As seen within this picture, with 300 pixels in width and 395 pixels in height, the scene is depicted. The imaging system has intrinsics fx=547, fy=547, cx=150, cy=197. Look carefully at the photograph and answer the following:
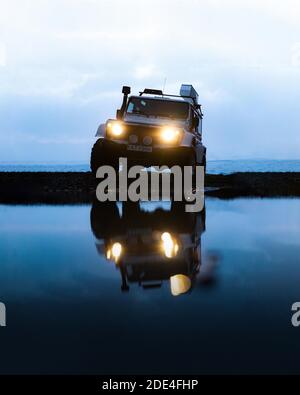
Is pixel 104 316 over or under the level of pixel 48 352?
over

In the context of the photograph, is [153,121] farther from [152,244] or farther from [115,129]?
[152,244]

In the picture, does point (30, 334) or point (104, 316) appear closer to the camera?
point (30, 334)

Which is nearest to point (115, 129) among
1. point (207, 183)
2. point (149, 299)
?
point (207, 183)

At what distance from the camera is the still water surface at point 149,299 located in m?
2.64

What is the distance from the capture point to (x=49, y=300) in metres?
3.69

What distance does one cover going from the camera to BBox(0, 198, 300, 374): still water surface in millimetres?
2643

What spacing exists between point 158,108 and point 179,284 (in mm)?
10693

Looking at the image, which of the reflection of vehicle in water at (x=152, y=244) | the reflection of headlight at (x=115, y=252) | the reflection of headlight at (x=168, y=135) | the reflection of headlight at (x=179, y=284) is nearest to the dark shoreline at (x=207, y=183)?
the reflection of headlight at (x=168, y=135)

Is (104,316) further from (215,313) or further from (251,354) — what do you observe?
(251,354)

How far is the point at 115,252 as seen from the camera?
5477 millimetres

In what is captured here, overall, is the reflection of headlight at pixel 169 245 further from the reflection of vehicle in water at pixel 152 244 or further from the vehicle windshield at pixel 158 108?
the vehicle windshield at pixel 158 108
